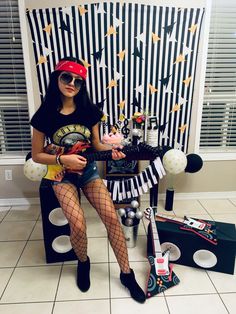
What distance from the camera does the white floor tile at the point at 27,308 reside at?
5.07ft

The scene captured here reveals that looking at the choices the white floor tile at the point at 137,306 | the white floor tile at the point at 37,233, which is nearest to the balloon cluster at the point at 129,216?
the white floor tile at the point at 137,306

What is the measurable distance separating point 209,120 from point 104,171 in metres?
1.25

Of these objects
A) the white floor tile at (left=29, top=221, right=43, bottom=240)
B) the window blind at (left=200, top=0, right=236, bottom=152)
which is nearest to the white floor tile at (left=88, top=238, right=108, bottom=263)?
the white floor tile at (left=29, top=221, right=43, bottom=240)

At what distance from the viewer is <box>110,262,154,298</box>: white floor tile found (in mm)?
1664

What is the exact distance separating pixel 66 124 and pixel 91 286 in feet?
3.48

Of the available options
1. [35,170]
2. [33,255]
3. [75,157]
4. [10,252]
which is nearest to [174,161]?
[75,157]

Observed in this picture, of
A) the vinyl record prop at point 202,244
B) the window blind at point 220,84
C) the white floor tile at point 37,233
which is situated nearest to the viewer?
the vinyl record prop at point 202,244

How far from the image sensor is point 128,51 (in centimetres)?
247

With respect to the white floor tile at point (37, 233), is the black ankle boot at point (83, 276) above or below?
above

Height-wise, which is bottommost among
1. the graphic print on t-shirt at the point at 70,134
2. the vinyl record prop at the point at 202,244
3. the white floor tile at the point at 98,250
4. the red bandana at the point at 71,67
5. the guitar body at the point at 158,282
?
the white floor tile at the point at 98,250

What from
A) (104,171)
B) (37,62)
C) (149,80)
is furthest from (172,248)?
(37,62)

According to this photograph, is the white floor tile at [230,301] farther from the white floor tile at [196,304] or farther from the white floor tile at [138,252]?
the white floor tile at [138,252]

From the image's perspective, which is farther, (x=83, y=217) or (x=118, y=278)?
(x=118, y=278)

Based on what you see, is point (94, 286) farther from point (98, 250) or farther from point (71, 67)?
point (71, 67)
